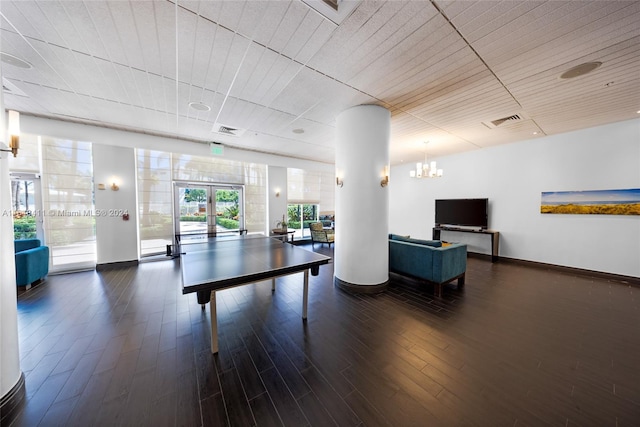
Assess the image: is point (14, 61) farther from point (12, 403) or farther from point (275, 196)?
point (275, 196)

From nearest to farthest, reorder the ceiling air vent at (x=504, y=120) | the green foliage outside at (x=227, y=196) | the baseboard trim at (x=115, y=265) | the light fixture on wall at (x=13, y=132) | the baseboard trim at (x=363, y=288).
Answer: the light fixture on wall at (x=13, y=132) < the baseboard trim at (x=363, y=288) < the ceiling air vent at (x=504, y=120) < the baseboard trim at (x=115, y=265) < the green foliage outside at (x=227, y=196)

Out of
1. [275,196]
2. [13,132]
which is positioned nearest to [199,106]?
[13,132]

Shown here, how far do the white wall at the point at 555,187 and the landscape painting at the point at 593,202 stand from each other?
11 cm

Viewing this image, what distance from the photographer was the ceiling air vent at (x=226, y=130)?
4.55m

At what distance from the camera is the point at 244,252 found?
2.93 metres

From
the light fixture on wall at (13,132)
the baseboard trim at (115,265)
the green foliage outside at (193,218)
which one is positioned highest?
the light fixture on wall at (13,132)

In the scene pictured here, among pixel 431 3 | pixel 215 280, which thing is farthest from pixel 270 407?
pixel 431 3

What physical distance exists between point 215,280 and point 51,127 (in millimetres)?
5508

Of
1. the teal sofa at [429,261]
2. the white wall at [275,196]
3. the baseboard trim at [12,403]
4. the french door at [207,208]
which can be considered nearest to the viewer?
the baseboard trim at [12,403]

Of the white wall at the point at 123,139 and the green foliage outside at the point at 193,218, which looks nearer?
the white wall at the point at 123,139

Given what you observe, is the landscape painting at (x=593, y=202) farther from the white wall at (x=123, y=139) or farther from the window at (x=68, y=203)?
the window at (x=68, y=203)

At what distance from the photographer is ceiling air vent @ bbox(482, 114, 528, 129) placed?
3.94 metres

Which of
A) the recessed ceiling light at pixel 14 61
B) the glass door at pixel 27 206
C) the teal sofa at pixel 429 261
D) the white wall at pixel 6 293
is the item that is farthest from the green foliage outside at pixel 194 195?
the teal sofa at pixel 429 261

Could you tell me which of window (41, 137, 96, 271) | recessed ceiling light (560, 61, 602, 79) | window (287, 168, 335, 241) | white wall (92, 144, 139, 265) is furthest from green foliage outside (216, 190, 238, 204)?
recessed ceiling light (560, 61, 602, 79)
